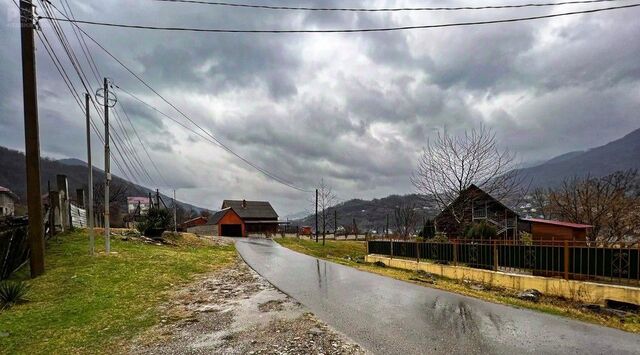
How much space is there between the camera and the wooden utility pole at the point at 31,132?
12.0 m

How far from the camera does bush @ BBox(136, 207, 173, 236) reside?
2562cm

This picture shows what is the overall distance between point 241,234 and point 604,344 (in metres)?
57.4

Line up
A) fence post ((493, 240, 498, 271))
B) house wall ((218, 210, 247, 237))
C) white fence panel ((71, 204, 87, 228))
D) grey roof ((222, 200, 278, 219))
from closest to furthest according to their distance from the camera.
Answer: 1. fence post ((493, 240, 498, 271))
2. white fence panel ((71, 204, 87, 228))
3. house wall ((218, 210, 247, 237))
4. grey roof ((222, 200, 278, 219))

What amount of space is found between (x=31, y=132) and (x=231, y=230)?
50.0 meters

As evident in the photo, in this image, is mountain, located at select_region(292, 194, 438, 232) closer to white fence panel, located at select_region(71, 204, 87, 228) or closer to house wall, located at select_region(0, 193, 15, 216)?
house wall, located at select_region(0, 193, 15, 216)

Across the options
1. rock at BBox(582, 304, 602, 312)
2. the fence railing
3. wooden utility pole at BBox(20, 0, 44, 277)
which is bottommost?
rock at BBox(582, 304, 602, 312)

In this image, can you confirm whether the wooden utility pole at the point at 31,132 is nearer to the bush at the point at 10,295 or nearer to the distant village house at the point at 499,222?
the bush at the point at 10,295

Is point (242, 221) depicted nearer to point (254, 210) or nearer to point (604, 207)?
point (254, 210)

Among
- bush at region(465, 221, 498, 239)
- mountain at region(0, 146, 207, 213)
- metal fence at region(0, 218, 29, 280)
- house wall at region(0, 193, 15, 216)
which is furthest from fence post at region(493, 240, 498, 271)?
mountain at region(0, 146, 207, 213)

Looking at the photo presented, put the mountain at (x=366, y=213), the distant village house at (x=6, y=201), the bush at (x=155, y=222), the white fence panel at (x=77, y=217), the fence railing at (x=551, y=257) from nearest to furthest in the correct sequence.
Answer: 1. the fence railing at (x=551, y=257)
2. the white fence panel at (x=77, y=217)
3. the bush at (x=155, y=222)
4. the distant village house at (x=6, y=201)
5. the mountain at (x=366, y=213)

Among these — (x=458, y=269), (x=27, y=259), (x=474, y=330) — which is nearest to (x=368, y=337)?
(x=474, y=330)

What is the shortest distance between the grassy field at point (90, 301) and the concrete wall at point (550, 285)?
9055 millimetres

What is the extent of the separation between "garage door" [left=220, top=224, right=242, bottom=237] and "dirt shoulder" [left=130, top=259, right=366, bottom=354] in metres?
50.9

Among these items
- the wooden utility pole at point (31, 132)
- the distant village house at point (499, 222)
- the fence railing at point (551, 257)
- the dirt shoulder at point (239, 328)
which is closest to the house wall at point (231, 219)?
the distant village house at point (499, 222)
